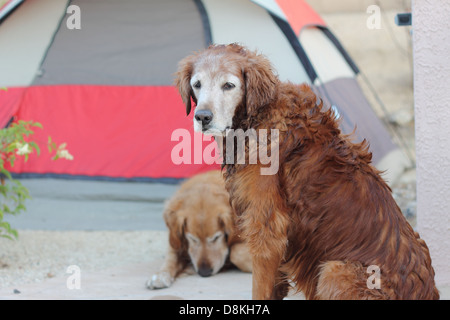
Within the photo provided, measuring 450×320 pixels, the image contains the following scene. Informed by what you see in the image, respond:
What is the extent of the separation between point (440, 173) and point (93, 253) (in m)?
2.76

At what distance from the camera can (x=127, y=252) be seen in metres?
4.94

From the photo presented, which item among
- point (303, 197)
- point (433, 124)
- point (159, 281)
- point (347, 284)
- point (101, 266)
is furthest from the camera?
point (101, 266)

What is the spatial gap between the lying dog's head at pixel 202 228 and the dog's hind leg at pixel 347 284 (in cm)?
179

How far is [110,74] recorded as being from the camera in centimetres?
582

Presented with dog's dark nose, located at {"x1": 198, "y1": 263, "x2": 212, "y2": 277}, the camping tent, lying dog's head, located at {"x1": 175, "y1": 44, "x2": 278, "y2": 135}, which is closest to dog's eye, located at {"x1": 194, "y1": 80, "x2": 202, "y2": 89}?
lying dog's head, located at {"x1": 175, "y1": 44, "x2": 278, "y2": 135}

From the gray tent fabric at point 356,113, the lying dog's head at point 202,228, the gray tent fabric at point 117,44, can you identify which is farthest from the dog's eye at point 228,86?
the gray tent fabric at point 117,44

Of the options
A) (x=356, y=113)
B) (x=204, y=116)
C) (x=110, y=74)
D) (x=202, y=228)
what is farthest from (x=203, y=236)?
(x=356, y=113)

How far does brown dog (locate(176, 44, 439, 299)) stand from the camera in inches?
98.8

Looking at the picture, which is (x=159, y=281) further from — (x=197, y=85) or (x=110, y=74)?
(x=110, y=74)

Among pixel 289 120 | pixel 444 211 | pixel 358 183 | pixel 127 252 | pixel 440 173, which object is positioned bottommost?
pixel 127 252

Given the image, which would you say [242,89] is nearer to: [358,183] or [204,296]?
[358,183]

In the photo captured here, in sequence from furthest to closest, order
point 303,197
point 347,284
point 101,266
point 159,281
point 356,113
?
point 356,113
point 101,266
point 159,281
point 303,197
point 347,284

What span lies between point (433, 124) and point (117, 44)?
Answer: 3339mm
